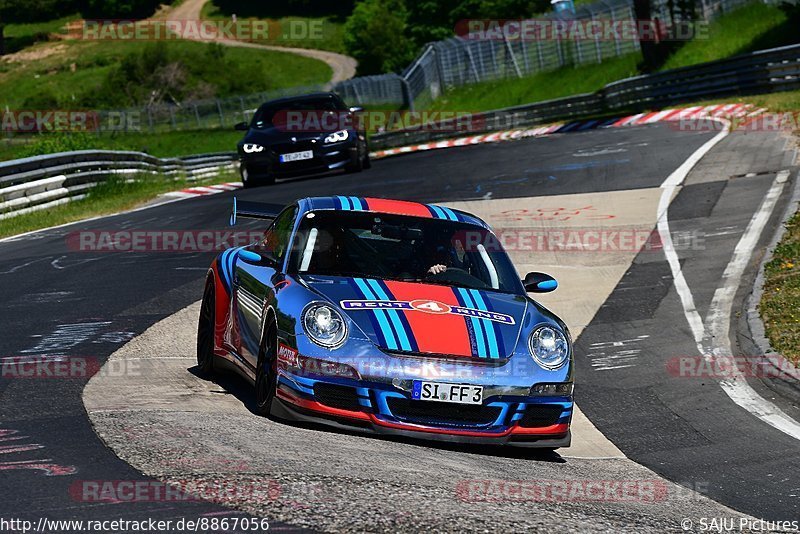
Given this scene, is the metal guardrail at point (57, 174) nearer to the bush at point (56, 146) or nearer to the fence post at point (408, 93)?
the bush at point (56, 146)

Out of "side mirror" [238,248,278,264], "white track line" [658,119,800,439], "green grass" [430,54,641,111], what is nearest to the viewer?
"side mirror" [238,248,278,264]

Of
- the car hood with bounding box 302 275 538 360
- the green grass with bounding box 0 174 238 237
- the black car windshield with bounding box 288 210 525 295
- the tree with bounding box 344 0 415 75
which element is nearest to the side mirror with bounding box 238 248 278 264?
the black car windshield with bounding box 288 210 525 295

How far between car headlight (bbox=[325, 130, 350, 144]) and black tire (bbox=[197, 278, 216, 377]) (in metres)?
14.3

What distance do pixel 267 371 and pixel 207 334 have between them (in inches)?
65.7

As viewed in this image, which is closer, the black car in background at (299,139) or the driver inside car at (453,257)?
the driver inside car at (453,257)

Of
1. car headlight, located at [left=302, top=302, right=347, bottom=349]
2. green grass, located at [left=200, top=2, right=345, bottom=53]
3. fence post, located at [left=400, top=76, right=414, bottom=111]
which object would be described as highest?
car headlight, located at [left=302, top=302, right=347, bottom=349]

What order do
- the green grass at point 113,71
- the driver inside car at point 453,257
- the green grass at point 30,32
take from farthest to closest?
the green grass at point 30,32, the green grass at point 113,71, the driver inside car at point 453,257

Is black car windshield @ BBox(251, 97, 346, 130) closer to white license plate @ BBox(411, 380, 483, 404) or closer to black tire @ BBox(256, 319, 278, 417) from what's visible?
black tire @ BBox(256, 319, 278, 417)

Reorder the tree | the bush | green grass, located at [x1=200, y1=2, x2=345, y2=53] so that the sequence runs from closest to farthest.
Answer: the bush < the tree < green grass, located at [x1=200, y1=2, x2=345, y2=53]

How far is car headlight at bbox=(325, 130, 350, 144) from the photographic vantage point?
23344 millimetres

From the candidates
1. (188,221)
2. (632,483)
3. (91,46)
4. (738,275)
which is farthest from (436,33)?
(632,483)

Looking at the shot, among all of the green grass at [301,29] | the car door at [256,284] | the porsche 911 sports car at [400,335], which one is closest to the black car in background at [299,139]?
the car door at [256,284]

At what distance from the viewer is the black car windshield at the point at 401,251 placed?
8.04 m

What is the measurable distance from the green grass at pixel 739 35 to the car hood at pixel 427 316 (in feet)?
113
